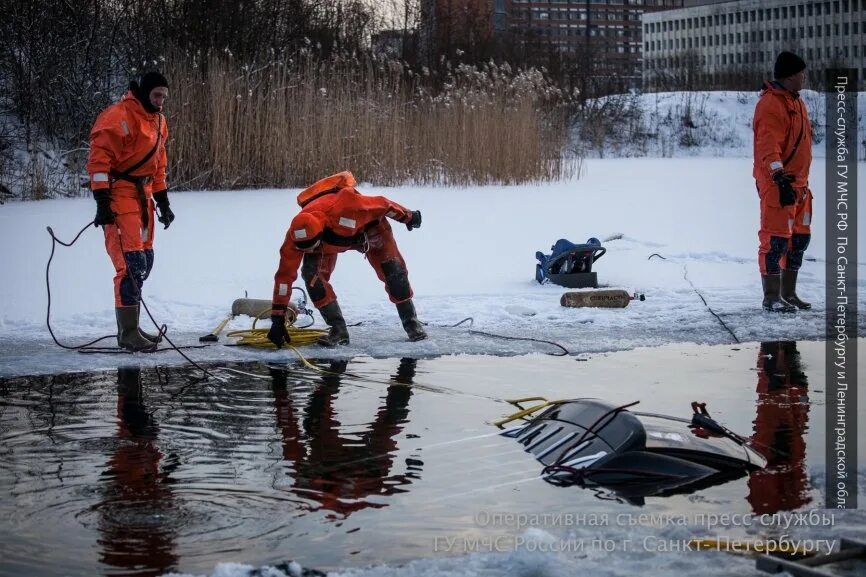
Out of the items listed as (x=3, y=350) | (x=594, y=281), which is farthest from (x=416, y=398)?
(x=594, y=281)

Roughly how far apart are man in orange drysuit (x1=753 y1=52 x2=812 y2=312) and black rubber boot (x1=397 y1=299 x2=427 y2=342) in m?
2.66

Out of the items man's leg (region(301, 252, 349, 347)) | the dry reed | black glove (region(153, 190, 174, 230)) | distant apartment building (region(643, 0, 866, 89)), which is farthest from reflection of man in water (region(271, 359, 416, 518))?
distant apartment building (region(643, 0, 866, 89))

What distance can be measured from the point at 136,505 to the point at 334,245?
353cm

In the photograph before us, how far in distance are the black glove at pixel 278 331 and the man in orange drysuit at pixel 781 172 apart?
3.57m

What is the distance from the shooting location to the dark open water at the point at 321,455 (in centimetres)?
422

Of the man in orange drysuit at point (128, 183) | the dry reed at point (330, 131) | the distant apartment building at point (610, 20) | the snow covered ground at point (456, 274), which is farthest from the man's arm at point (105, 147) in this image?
the distant apartment building at point (610, 20)

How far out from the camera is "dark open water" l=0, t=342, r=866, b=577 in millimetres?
4219

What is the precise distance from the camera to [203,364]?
301 inches

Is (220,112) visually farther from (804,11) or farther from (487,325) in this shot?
(804,11)

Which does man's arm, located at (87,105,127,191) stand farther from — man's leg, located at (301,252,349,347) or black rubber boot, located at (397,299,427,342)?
black rubber boot, located at (397,299,427,342)

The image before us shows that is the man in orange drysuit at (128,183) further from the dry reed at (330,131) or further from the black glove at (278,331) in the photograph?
the dry reed at (330,131)

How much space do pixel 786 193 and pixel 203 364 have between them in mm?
4267

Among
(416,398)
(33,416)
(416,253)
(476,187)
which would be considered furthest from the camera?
(476,187)

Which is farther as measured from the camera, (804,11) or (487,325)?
(804,11)
